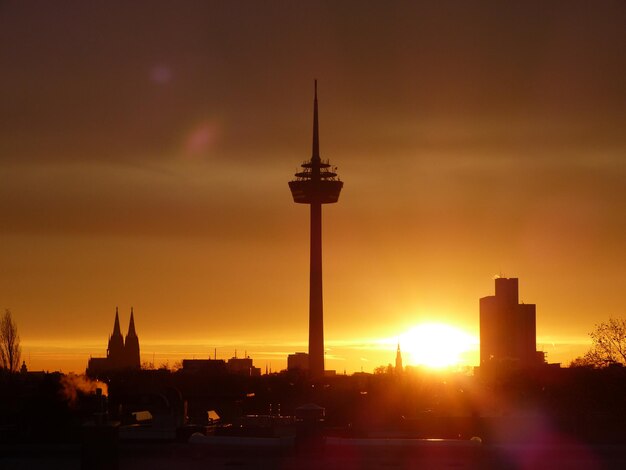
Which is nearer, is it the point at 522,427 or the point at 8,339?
the point at 522,427

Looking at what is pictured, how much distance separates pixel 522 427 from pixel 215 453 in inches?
1375

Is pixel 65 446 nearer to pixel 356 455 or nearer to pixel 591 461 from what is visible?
pixel 356 455

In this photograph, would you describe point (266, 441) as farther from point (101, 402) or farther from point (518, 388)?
point (518, 388)

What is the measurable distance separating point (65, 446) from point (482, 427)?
27281mm

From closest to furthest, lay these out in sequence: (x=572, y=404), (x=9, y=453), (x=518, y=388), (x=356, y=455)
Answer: (x=356, y=455), (x=9, y=453), (x=572, y=404), (x=518, y=388)

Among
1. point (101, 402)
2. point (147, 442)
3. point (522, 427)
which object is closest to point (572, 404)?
point (522, 427)

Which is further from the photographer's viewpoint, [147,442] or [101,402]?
[147,442]

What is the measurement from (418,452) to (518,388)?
129 meters

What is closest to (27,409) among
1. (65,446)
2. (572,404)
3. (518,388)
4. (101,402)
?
(65,446)

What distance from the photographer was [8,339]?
173375mm

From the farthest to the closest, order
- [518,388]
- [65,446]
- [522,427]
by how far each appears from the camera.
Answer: [518,388] → [522,427] → [65,446]

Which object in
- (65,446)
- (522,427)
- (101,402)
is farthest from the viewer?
(522,427)

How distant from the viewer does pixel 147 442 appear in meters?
43.3

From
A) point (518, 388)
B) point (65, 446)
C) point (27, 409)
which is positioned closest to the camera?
point (65, 446)
